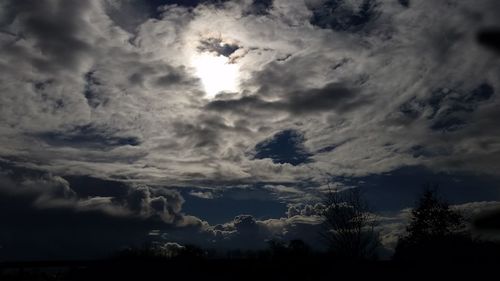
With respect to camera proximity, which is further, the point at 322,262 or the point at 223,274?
the point at 322,262

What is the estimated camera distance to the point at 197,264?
21062 millimetres

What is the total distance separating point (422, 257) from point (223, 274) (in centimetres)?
1000

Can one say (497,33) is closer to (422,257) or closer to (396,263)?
(396,263)

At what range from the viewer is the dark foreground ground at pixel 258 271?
813 inches

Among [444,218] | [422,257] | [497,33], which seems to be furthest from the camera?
[444,218]

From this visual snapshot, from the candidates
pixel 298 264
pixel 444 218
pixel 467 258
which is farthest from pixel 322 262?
pixel 444 218

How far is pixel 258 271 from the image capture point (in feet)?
68.4

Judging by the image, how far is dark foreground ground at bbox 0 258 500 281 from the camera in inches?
813

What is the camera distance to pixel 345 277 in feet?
69.0

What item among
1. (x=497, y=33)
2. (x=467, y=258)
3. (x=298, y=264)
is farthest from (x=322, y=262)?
(x=497, y=33)

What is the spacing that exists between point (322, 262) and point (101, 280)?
10.8 m

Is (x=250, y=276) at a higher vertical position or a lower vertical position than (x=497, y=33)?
lower

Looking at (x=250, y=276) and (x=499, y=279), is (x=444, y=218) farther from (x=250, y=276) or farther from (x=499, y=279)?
(x=250, y=276)

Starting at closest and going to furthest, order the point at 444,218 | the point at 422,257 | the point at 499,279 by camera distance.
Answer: the point at 499,279 → the point at 422,257 → the point at 444,218
